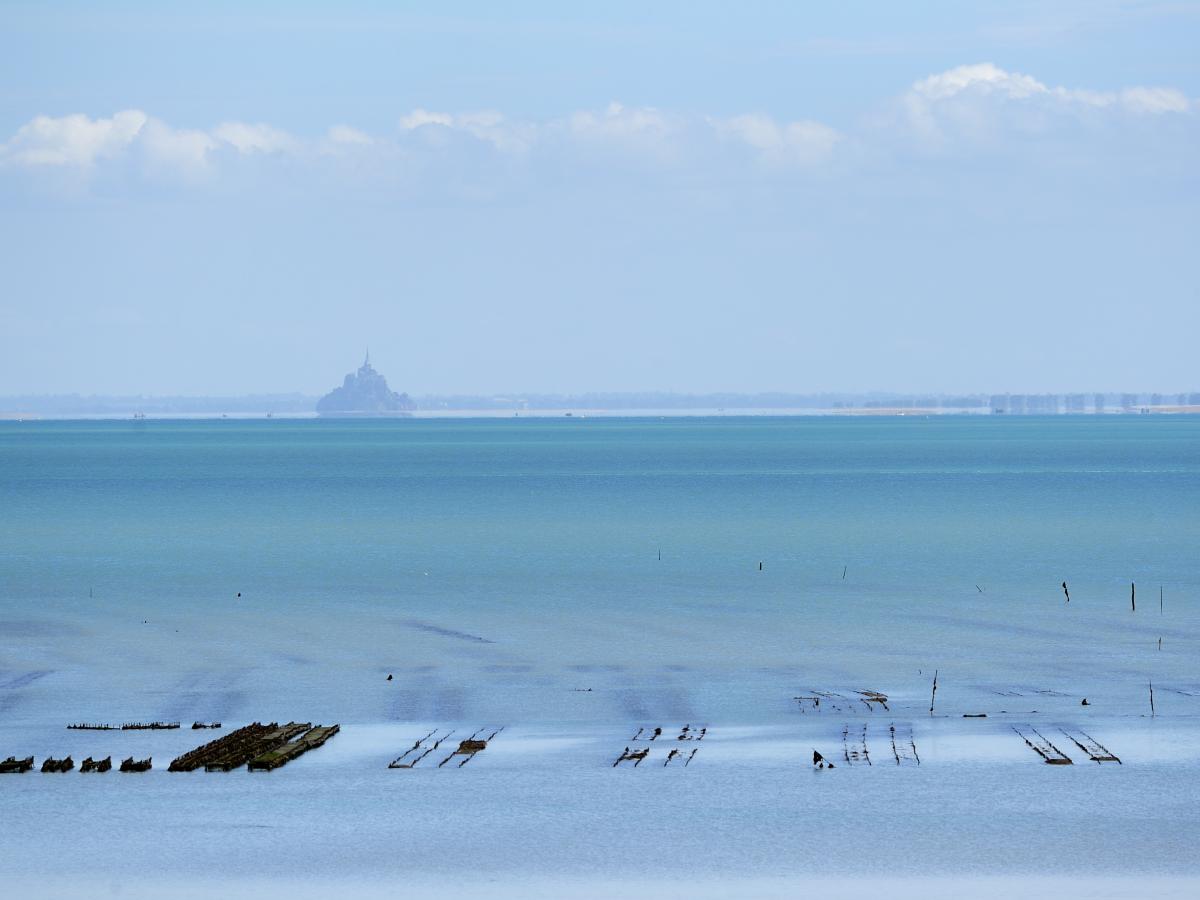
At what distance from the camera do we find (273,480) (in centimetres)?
19388

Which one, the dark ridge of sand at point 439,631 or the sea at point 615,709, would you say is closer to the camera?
the sea at point 615,709

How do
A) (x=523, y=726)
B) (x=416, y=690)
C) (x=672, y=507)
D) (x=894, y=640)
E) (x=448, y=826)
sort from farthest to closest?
(x=672, y=507) < (x=894, y=640) < (x=416, y=690) < (x=523, y=726) < (x=448, y=826)

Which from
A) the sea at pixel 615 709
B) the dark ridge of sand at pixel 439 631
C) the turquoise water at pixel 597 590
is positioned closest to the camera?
the sea at pixel 615 709

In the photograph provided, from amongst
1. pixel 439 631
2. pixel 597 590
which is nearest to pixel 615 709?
pixel 439 631

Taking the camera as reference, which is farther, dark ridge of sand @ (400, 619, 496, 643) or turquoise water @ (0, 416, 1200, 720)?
dark ridge of sand @ (400, 619, 496, 643)

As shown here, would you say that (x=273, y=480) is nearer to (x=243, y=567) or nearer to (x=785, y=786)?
(x=243, y=567)

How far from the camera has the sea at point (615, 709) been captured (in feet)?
102

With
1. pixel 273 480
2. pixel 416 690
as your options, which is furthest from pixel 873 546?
pixel 273 480

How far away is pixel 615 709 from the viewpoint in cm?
4553

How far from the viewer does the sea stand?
102ft

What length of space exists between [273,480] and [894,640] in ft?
468

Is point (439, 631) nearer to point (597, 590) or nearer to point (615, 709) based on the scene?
point (597, 590)

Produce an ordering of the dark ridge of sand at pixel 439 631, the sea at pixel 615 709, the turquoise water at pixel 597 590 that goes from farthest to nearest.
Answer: the dark ridge of sand at pixel 439 631
the turquoise water at pixel 597 590
the sea at pixel 615 709

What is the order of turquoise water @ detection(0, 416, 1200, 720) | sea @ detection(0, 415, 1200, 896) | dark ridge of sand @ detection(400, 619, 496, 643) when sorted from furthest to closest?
1. dark ridge of sand @ detection(400, 619, 496, 643)
2. turquoise water @ detection(0, 416, 1200, 720)
3. sea @ detection(0, 415, 1200, 896)
